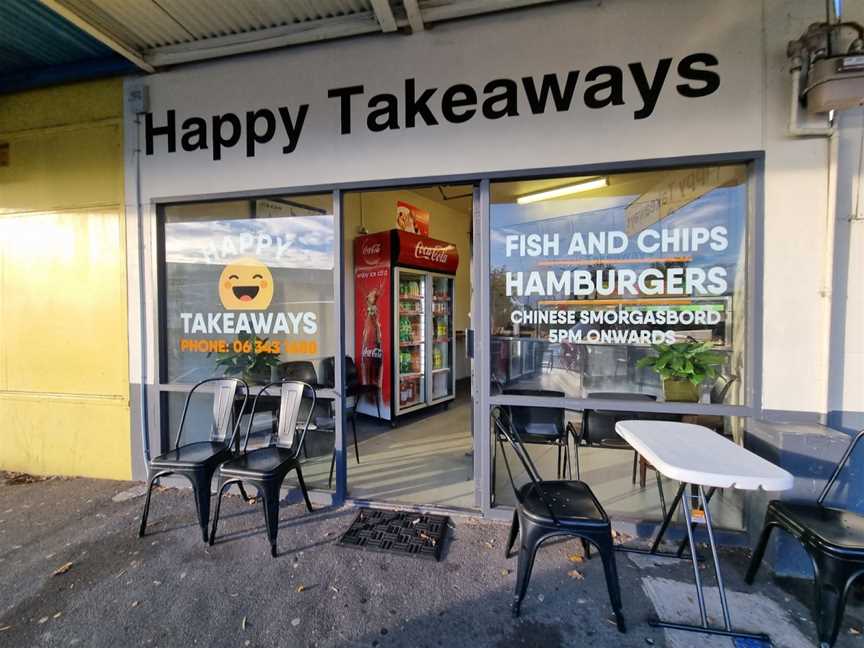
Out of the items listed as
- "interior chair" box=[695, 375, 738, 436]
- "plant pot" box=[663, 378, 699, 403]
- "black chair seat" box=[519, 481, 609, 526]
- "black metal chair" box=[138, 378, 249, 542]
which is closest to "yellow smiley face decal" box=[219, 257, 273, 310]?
"black metal chair" box=[138, 378, 249, 542]

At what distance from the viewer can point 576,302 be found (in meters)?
2.74

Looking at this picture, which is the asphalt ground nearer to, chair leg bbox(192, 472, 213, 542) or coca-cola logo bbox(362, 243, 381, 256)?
chair leg bbox(192, 472, 213, 542)

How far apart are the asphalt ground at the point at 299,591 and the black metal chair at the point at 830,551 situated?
0.59ft

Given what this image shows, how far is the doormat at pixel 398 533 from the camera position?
7.83ft

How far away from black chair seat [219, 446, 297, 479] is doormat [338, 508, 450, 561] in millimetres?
616

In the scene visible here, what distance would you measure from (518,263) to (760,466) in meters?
A: 1.73

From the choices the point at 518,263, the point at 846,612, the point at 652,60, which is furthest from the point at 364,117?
the point at 846,612

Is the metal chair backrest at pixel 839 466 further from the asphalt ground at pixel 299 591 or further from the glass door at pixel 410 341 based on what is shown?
the glass door at pixel 410 341

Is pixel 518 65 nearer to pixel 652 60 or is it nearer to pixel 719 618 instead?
pixel 652 60

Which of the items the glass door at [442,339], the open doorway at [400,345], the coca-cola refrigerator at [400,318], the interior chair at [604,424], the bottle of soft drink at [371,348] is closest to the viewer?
the interior chair at [604,424]

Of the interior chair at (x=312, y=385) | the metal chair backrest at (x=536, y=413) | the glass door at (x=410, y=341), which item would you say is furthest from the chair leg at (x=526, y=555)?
the glass door at (x=410, y=341)

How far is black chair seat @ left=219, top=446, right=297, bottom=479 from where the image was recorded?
7.67 ft

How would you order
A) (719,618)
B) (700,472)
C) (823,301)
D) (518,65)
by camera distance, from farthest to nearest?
(518,65) → (823,301) → (719,618) → (700,472)

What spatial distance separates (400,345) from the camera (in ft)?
17.2
